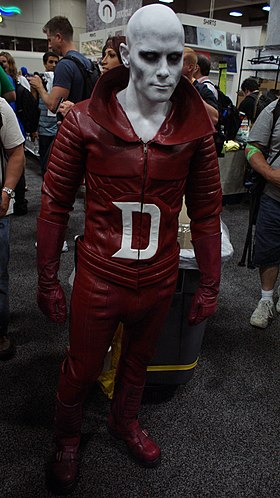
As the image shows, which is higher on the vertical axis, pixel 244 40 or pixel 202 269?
pixel 244 40

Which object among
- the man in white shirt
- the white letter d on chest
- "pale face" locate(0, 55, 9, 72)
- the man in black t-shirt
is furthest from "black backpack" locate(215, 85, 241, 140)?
the white letter d on chest

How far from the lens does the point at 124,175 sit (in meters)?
1.06

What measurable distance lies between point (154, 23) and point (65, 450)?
1.30 m

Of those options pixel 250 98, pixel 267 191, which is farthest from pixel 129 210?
pixel 250 98

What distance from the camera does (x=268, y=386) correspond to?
1.97 m

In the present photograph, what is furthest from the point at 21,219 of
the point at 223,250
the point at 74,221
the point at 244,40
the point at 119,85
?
the point at 244,40

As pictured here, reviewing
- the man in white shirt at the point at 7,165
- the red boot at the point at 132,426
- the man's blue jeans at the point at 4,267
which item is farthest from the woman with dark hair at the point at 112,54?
the red boot at the point at 132,426

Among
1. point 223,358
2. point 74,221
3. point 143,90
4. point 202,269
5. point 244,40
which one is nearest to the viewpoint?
point 143,90

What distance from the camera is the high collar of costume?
40.5 inches

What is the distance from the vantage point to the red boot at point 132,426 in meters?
1.47

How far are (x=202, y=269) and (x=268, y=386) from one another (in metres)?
0.95

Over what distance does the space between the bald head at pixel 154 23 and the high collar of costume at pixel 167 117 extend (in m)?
0.12

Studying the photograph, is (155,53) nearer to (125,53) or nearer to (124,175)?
(125,53)

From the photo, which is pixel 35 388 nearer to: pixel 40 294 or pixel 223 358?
pixel 40 294
